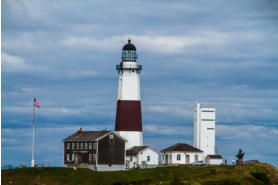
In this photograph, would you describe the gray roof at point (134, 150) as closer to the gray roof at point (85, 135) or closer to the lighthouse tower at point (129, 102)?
the lighthouse tower at point (129, 102)

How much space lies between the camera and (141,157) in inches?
3885

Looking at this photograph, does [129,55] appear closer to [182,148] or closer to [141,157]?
[141,157]

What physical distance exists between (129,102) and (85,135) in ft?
29.1

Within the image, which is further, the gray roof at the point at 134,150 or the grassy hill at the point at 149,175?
the gray roof at the point at 134,150

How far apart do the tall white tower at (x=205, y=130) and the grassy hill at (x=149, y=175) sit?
527 inches

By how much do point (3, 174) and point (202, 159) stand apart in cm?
3270

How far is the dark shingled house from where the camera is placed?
96.6 m

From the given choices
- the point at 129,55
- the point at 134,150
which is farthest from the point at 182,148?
the point at 129,55

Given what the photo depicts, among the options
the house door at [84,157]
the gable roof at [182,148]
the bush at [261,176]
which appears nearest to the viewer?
the bush at [261,176]

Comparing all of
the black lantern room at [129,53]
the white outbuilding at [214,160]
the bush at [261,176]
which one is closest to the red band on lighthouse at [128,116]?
the black lantern room at [129,53]

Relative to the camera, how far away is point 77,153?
3920 inches

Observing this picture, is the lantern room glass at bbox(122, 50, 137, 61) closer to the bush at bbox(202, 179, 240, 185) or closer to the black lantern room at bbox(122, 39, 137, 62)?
the black lantern room at bbox(122, 39, 137, 62)

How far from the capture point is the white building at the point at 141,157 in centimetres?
9869

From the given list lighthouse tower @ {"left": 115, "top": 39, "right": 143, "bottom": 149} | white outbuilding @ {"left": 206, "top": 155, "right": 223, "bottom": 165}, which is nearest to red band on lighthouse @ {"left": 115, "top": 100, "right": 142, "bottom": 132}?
lighthouse tower @ {"left": 115, "top": 39, "right": 143, "bottom": 149}
